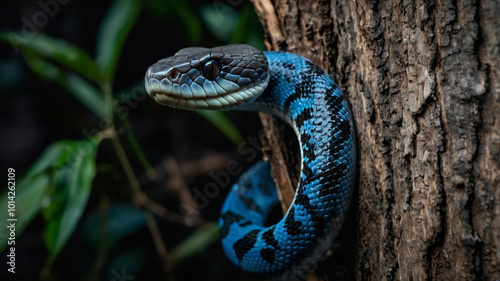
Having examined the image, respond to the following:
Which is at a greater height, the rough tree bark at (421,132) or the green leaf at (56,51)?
the green leaf at (56,51)

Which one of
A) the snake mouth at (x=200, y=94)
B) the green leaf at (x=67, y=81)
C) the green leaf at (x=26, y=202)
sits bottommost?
the green leaf at (x=26, y=202)

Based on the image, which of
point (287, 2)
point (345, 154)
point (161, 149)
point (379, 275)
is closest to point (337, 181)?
point (345, 154)

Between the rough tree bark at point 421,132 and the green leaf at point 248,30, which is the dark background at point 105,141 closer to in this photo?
the green leaf at point 248,30

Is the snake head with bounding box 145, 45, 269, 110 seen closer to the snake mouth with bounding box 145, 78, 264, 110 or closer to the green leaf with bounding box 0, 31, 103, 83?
the snake mouth with bounding box 145, 78, 264, 110

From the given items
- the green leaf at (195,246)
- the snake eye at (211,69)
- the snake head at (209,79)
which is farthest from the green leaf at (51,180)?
the green leaf at (195,246)

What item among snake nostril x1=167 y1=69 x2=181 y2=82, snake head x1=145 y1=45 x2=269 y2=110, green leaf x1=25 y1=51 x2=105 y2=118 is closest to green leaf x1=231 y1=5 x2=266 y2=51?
snake head x1=145 y1=45 x2=269 y2=110

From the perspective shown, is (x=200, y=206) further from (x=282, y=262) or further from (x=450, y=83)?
(x=450, y=83)
